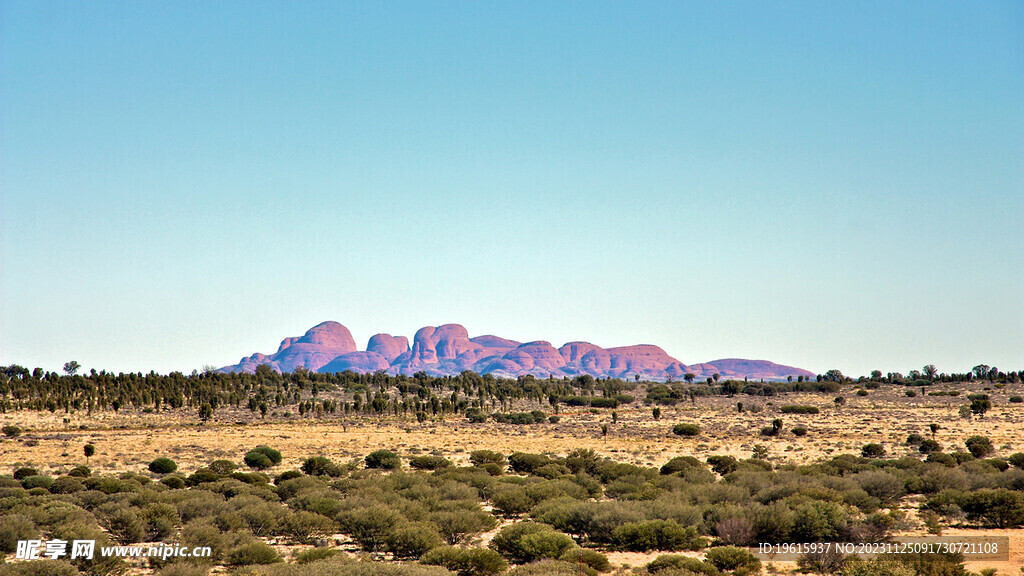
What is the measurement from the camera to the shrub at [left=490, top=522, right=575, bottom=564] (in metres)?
17.2

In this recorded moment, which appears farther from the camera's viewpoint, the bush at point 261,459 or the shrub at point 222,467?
the bush at point 261,459

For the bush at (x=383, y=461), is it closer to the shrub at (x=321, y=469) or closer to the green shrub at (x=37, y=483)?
the shrub at (x=321, y=469)

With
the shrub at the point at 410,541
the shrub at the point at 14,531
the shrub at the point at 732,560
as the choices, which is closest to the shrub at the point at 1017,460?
the shrub at the point at 732,560

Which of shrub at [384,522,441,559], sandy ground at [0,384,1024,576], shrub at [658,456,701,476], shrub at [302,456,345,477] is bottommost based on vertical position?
sandy ground at [0,384,1024,576]

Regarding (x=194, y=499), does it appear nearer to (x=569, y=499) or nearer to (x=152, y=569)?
(x=152, y=569)

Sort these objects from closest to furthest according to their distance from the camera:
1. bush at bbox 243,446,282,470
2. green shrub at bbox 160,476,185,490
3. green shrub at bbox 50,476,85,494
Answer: green shrub at bbox 50,476,85,494
green shrub at bbox 160,476,185,490
bush at bbox 243,446,282,470

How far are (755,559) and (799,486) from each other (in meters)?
8.34

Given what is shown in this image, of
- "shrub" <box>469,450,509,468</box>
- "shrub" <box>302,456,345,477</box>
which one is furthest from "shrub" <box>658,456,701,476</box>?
"shrub" <box>302,456,345,477</box>

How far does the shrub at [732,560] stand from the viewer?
16.7m

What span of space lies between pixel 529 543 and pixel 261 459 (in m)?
28.0

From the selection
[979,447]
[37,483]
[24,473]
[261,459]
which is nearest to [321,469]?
[261,459]

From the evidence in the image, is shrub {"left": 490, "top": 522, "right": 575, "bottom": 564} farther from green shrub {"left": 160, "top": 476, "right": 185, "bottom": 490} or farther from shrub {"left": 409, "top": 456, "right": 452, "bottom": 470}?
shrub {"left": 409, "top": 456, "right": 452, "bottom": 470}

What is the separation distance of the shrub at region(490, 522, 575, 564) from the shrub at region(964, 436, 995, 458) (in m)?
34.2

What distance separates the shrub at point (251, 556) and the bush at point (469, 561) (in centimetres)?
356
